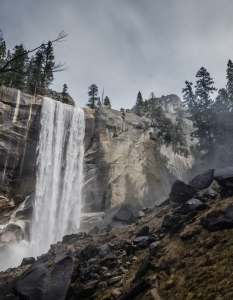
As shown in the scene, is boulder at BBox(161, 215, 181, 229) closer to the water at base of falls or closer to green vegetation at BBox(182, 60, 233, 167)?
the water at base of falls

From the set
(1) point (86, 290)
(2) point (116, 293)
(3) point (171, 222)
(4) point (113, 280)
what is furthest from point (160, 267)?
(3) point (171, 222)

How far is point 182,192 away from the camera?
45.6ft

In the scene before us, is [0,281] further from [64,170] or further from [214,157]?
[214,157]

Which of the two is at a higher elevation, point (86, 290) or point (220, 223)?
point (220, 223)

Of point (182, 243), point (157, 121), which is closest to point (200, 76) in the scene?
point (157, 121)

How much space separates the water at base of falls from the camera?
2111 cm

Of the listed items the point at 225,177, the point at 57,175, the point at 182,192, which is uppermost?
the point at 225,177

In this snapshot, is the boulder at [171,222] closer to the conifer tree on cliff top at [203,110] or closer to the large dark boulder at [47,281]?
the large dark boulder at [47,281]

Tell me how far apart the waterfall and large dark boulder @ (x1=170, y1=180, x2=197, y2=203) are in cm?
1264

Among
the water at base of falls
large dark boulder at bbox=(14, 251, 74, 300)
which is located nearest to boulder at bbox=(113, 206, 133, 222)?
the water at base of falls

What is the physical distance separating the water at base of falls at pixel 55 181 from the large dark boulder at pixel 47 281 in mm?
12231

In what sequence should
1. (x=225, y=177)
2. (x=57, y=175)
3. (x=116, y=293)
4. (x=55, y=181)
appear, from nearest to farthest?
(x=116, y=293), (x=225, y=177), (x=55, y=181), (x=57, y=175)

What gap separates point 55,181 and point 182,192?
16.0 metres

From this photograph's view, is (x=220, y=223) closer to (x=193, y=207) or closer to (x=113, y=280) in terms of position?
(x=193, y=207)
